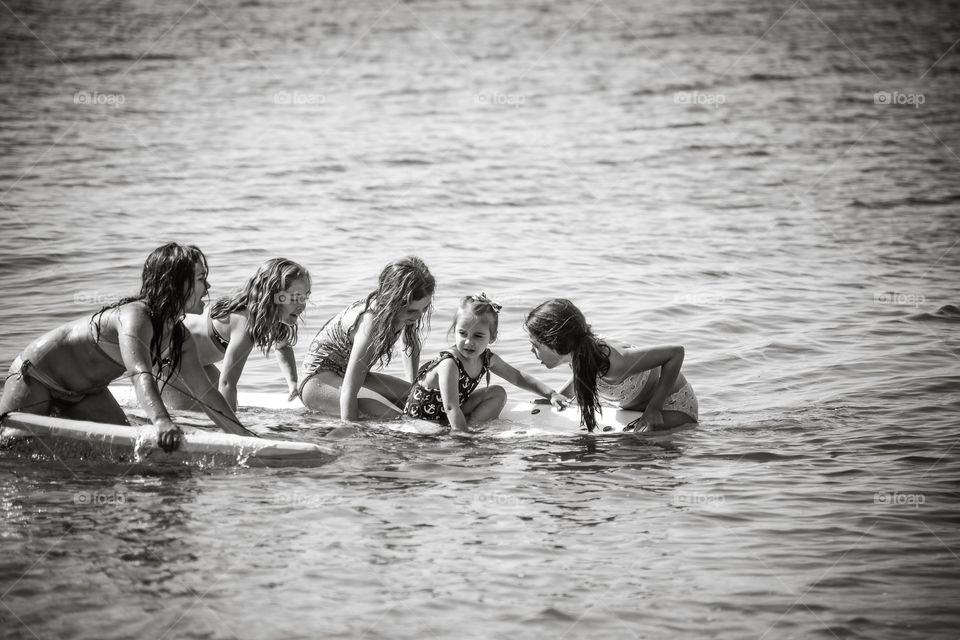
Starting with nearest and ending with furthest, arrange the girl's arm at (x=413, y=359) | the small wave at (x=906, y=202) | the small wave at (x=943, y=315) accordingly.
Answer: the girl's arm at (x=413, y=359)
the small wave at (x=943, y=315)
the small wave at (x=906, y=202)

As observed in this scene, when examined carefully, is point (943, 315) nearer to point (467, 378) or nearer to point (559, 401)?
point (559, 401)

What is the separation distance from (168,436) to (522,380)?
2269 millimetres

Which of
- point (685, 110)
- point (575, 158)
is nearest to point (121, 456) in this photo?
point (575, 158)

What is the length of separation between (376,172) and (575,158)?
9.88ft

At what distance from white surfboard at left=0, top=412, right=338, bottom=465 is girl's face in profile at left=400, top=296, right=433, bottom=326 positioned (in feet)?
3.79

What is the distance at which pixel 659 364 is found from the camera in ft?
20.4

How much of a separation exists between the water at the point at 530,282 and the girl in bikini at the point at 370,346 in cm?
31

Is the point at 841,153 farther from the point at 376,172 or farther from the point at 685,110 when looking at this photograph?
the point at 376,172

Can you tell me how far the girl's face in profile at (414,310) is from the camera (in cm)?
641

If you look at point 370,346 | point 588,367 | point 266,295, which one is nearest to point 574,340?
point 588,367

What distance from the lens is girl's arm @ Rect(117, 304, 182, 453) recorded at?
5.26 metres

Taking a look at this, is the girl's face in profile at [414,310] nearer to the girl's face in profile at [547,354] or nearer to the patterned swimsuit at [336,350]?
the patterned swimsuit at [336,350]

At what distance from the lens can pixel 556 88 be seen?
803 inches

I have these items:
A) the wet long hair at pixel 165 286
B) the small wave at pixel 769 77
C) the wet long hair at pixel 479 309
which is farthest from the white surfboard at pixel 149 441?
the small wave at pixel 769 77
